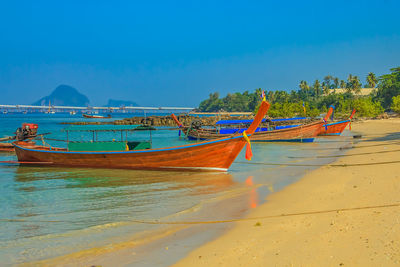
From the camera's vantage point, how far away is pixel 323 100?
282ft

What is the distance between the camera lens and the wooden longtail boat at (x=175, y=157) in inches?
581

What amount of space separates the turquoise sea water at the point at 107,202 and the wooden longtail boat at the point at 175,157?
1.39ft

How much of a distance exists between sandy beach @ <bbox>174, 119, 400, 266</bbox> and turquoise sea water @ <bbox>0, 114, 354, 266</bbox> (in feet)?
3.07

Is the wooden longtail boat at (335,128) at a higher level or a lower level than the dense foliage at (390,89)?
lower

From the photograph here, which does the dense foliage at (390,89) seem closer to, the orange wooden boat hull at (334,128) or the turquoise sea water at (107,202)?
the orange wooden boat hull at (334,128)

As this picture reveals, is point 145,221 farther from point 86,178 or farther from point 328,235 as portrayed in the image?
point 86,178

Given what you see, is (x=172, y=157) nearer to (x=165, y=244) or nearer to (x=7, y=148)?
(x=165, y=244)

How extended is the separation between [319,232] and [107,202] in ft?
21.4

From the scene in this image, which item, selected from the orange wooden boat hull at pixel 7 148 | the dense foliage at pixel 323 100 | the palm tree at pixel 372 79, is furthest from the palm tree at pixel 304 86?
the orange wooden boat hull at pixel 7 148

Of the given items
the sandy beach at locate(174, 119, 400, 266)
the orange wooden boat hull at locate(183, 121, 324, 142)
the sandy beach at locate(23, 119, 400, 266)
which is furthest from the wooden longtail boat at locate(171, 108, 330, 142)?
the sandy beach at locate(23, 119, 400, 266)

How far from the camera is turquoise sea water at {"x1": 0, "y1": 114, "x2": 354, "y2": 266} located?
23.3 ft

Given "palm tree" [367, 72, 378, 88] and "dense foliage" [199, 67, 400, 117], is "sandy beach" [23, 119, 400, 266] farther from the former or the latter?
"palm tree" [367, 72, 378, 88]

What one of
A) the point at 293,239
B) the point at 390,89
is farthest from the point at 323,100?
the point at 293,239

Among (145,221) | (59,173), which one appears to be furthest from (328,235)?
(59,173)
